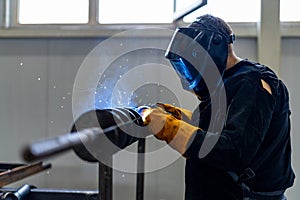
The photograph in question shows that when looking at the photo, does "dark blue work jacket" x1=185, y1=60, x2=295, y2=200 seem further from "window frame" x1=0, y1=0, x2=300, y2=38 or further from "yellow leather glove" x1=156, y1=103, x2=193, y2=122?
"window frame" x1=0, y1=0, x2=300, y2=38

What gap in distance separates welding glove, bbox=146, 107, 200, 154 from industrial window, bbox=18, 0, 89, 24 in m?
1.57

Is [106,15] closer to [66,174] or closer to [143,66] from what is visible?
[143,66]

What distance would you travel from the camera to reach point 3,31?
276 centimetres

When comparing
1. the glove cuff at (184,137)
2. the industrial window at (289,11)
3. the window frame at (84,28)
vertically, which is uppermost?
the industrial window at (289,11)

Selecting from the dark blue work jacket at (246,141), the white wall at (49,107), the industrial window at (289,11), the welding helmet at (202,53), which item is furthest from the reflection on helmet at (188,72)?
the industrial window at (289,11)

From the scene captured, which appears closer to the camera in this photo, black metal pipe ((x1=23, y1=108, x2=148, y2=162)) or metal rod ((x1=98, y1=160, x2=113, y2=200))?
black metal pipe ((x1=23, y1=108, x2=148, y2=162))

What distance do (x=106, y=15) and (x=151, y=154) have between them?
0.97 metres

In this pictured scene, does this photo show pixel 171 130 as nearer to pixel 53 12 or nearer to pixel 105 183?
pixel 105 183

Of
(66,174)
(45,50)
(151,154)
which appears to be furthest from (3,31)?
(151,154)

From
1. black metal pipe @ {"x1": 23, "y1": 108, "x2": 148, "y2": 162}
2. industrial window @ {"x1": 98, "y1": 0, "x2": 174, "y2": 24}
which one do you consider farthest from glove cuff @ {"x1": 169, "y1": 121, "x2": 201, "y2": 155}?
industrial window @ {"x1": 98, "y1": 0, "x2": 174, "y2": 24}

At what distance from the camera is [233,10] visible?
2.68 meters

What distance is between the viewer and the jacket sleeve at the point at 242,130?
4.28ft

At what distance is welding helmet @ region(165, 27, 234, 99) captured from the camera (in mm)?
1465

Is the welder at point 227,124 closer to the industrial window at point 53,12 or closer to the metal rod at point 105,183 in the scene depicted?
the metal rod at point 105,183
